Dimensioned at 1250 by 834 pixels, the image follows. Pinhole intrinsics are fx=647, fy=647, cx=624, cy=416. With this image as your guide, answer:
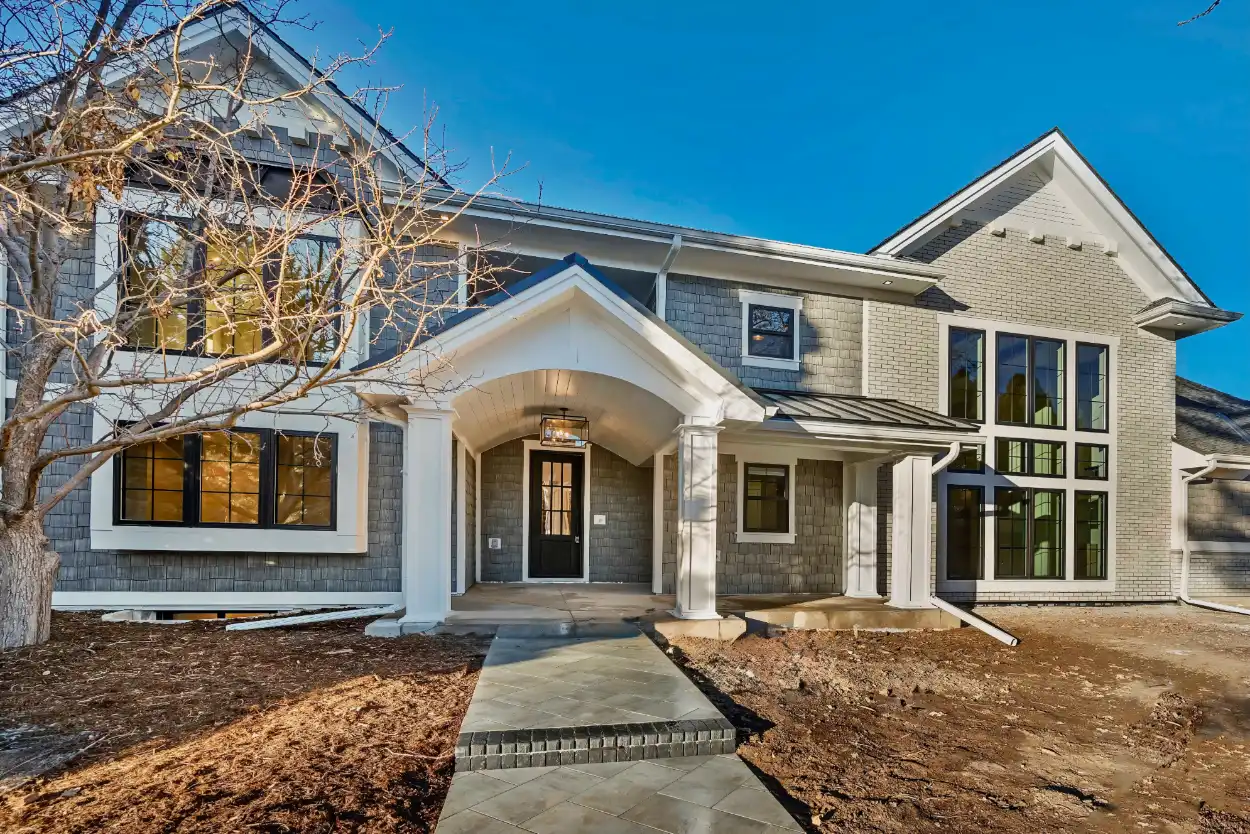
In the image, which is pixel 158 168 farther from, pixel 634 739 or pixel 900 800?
pixel 900 800

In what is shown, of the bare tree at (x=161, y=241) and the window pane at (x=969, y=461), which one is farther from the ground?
the bare tree at (x=161, y=241)

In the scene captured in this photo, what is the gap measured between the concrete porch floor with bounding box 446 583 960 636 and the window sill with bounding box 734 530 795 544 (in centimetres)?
79

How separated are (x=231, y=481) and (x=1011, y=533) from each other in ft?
38.4

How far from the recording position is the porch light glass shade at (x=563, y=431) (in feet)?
27.3

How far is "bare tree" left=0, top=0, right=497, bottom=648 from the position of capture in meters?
4.54

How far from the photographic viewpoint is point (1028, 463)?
35.9 ft

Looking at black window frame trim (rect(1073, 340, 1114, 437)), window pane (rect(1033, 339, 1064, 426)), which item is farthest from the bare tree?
black window frame trim (rect(1073, 340, 1114, 437))

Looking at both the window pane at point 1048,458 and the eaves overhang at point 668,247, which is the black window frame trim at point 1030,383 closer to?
the window pane at point 1048,458

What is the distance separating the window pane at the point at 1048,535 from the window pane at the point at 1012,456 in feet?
1.74

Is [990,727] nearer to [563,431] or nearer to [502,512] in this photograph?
[563,431]

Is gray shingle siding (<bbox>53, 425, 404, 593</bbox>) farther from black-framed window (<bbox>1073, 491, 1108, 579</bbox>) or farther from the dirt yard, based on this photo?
black-framed window (<bbox>1073, 491, 1108, 579</bbox>)

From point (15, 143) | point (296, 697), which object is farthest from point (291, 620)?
point (15, 143)

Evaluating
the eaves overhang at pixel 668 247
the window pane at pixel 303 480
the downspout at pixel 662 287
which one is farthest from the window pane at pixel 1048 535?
the window pane at pixel 303 480

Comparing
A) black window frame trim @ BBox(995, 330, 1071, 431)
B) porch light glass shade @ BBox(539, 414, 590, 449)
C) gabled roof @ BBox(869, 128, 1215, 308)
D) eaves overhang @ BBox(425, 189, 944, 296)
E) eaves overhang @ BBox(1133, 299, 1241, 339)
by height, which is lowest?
porch light glass shade @ BBox(539, 414, 590, 449)
